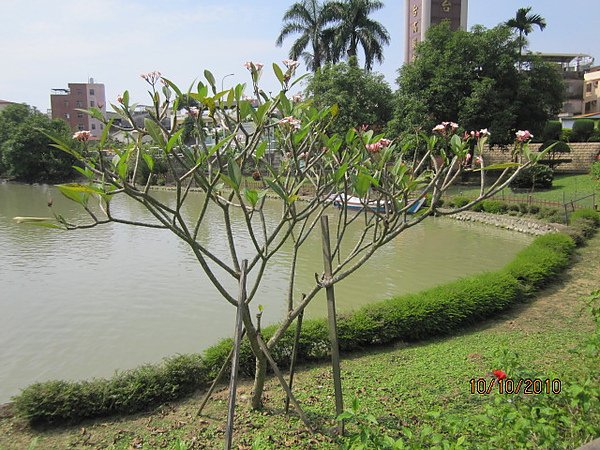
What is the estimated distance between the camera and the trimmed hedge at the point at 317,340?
4156mm

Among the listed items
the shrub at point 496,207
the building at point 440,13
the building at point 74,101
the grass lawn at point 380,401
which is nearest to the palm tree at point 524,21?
the building at point 440,13

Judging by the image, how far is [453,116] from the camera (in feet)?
74.4

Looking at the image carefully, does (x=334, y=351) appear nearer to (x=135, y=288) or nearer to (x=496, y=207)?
(x=135, y=288)

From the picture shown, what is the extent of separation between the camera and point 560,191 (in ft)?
66.3

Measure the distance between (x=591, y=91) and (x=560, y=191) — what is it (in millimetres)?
30282

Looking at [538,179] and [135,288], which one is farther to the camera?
[538,179]

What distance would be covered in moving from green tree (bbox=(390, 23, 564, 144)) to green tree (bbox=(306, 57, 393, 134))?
98.1 inches

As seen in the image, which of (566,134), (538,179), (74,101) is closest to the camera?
(538,179)

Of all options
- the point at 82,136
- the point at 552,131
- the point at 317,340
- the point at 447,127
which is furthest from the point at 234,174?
the point at 552,131

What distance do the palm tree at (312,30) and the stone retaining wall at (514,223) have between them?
1661 cm

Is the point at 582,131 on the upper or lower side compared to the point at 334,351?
upper

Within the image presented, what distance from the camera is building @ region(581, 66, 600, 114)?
43156 millimetres

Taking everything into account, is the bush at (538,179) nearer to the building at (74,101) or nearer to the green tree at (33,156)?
the green tree at (33,156)

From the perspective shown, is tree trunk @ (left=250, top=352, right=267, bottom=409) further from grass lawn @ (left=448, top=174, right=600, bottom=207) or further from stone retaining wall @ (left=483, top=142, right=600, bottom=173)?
stone retaining wall @ (left=483, top=142, right=600, bottom=173)
